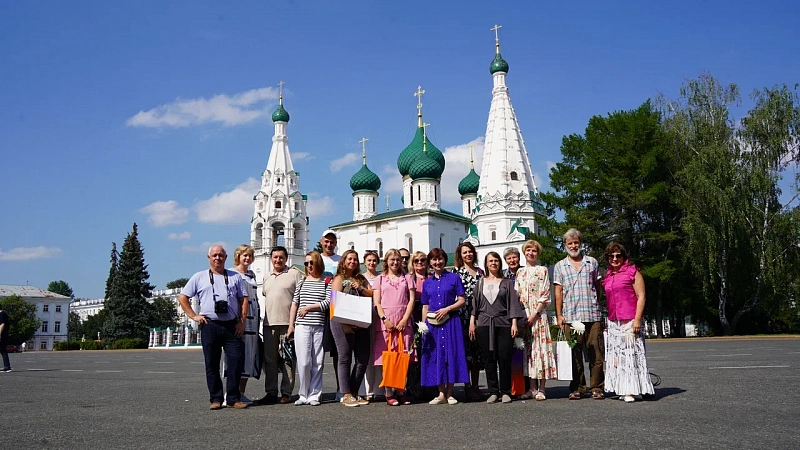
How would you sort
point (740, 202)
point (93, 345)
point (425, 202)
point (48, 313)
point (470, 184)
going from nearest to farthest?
1. point (740, 202)
2. point (93, 345)
3. point (425, 202)
4. point (470, 184)
5. point (48, 313)

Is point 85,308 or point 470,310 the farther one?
point 85,308

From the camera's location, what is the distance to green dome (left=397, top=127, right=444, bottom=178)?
58.8 m

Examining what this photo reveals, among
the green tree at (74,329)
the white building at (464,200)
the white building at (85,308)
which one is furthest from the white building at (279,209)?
the white building at (85,308)

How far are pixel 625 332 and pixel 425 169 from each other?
50.5 meters

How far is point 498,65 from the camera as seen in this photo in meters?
50.3

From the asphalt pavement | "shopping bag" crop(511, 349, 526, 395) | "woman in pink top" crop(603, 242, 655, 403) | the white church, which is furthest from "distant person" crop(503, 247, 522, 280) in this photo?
the white church

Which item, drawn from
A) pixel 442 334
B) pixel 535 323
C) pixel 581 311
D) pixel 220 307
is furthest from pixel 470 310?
pixel 220 307

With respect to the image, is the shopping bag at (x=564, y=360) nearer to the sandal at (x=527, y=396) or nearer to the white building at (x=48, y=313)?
the sandal at (x=527, y=396)

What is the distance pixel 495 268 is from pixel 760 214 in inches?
1141

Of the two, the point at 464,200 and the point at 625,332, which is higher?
the point at 464,200

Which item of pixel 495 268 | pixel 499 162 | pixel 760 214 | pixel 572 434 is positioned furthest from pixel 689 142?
pixel 572 434

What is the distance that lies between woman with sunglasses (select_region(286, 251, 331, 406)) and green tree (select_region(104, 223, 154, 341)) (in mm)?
50236

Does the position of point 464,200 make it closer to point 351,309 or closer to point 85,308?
point 351,309

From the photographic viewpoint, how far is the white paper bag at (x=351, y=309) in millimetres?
7449
